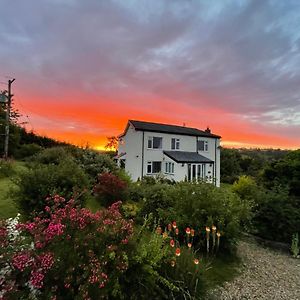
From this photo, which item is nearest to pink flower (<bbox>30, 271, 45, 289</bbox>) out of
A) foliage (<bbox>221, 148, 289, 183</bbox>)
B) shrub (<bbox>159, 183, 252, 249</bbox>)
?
shrub (<bbox>159, 183, 252, 249</bbox>)

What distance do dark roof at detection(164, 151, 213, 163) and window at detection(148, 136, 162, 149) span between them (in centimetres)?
107

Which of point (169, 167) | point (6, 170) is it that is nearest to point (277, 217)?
point (6, 170)

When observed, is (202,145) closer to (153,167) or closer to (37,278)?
(153,167)

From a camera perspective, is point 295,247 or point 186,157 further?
point 186,157

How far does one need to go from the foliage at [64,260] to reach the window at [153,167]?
883 inches

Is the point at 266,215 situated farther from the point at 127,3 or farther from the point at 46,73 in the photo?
the point at 46,73

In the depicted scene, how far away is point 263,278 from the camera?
17.2 ft

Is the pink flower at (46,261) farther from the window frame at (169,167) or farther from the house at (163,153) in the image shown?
the window frame at (169,167)

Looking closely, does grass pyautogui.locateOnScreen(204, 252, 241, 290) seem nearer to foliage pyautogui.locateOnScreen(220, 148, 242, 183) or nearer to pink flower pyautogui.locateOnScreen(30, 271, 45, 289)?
pink flower pyautogui.locateOnScreen(30, 271, 45, 289)

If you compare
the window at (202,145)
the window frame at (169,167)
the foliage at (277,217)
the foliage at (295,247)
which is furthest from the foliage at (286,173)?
the window at (202,145)

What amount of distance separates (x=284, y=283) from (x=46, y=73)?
12097 millimetres

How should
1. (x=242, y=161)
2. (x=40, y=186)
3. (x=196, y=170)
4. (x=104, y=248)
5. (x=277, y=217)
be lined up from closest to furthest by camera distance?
(x=104, y=248) < (x=40, y=186) < (x=277, y=217) < (x=196, y=170) < (x=242, y=161)

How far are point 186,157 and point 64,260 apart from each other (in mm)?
23863

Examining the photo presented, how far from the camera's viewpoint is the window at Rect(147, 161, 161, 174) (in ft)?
84.5
